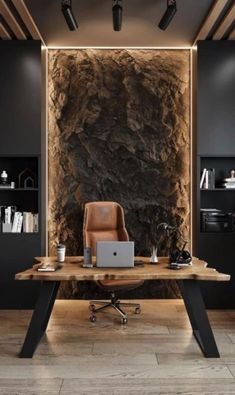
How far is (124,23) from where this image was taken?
17.1ft

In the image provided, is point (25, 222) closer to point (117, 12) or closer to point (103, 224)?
point (103, 224)

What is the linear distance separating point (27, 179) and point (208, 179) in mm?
2249

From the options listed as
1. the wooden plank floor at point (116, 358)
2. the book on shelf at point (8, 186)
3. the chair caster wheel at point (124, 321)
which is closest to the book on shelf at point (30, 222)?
the book on shelf at point (8, 186)

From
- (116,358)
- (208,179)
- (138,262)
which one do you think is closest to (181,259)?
(138,262)

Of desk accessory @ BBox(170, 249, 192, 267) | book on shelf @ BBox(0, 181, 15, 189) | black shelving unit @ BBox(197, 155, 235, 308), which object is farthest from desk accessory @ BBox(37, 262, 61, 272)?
black shelving unit @ BBox(197, 155, 235, 308)

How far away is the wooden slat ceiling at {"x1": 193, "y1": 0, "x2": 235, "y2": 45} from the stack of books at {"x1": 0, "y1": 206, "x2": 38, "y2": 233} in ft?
9.75

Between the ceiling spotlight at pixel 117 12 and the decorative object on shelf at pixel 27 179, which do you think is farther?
the decorative object on shelf at pixel 27 179

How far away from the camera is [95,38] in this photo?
18.6 feet

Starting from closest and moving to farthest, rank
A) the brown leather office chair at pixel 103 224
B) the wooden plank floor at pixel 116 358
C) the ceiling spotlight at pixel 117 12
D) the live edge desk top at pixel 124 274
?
1. the wooden plank floor at pixel 116 358
2. the live edge desk top at pixel 124 274
3. the ceiling spotlight at pixel 117 12
4. the brown leather office chair at pixel 103 224

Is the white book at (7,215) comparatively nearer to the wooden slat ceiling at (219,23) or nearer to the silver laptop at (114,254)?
the silver laptop at (114,254)

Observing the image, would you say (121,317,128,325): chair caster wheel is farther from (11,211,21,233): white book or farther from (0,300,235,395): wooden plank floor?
(11,211,21,233): white book

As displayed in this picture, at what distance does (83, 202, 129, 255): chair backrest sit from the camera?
5461mm

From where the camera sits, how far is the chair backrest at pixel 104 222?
5.46 metres

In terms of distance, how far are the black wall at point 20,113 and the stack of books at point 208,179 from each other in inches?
79.7
